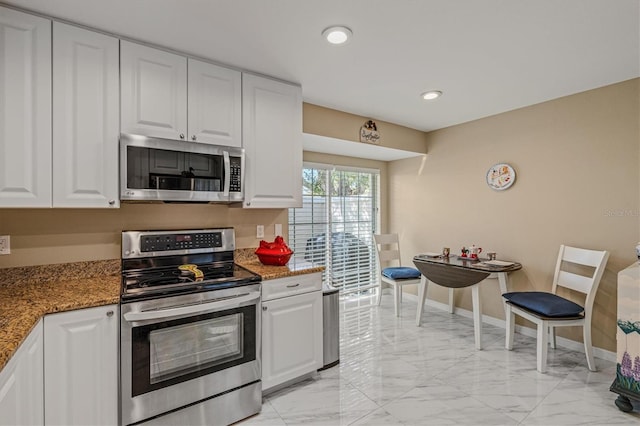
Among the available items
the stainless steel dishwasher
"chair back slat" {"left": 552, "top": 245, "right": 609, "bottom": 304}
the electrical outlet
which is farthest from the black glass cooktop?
"chair back slat" {"left": 552, "top": 245, "right": 609, "bottom": 304}

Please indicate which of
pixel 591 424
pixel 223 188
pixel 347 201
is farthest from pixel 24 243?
pixel 591 424

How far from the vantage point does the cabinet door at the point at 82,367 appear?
151cm

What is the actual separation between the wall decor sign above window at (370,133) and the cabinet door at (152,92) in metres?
1.98

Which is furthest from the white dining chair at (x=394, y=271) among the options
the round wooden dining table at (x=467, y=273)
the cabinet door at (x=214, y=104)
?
the cabinet door at (x=214, y=104)

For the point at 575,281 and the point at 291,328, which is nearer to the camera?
the point at 291,328

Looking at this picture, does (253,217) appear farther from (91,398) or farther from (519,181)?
(519,181)

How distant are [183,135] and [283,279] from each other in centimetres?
119

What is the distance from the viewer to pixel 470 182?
378 centimetres

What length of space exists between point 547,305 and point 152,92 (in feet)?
10.7

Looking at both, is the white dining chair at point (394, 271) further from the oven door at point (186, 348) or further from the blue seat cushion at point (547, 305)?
the oven door at point (186, 348)

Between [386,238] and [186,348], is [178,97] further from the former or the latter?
[386,238]

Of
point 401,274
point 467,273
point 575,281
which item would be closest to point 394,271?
point 401,274

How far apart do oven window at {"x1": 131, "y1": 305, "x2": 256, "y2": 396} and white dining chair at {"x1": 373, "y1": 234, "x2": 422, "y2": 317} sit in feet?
6.93

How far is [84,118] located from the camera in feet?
6.14
